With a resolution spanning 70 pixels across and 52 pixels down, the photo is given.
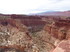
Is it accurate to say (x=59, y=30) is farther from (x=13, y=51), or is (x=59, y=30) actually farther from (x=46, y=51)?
(x=13, y=51)

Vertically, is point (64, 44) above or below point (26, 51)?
above

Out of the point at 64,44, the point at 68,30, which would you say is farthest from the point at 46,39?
the point at 64,44

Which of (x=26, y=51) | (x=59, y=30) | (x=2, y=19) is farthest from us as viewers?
(x=2, y=19)

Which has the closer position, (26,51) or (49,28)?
(26,51)

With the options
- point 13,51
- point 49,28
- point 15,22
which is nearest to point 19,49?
point 13,51

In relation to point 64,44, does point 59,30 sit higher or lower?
lower

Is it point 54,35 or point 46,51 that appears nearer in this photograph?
point 46,51

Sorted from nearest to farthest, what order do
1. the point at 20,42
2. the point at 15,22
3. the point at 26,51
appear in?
the point at 26,51
the point at 20,42
the point at 15,22

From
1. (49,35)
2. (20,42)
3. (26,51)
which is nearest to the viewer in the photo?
(26,51)

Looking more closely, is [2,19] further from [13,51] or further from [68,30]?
[13,51]
